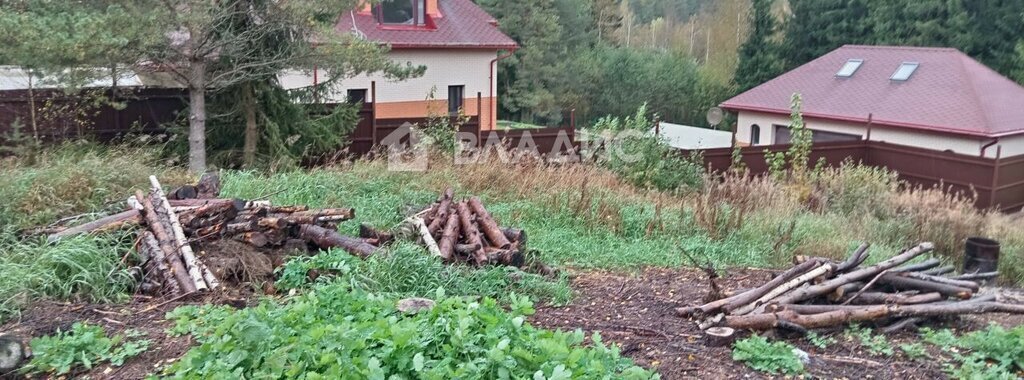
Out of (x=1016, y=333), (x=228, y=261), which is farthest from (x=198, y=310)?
(x=1016, y=333)

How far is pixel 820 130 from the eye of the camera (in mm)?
20984

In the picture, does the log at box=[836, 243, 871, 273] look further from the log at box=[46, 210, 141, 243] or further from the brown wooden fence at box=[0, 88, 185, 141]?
the brown wooden fence at box=[0, 88, 185, 141]

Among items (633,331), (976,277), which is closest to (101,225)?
(633,331)

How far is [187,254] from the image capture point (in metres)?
5.36

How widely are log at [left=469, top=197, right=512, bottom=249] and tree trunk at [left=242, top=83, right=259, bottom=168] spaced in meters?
5.71

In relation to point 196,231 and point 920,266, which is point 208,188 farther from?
point 920,266

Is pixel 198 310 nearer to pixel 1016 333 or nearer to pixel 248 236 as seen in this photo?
pixel 248 236

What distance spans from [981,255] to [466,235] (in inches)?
218

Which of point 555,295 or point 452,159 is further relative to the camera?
point 452,159

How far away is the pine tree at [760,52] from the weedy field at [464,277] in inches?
776

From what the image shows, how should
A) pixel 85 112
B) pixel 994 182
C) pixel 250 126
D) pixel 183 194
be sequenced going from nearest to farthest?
pixel 183 194 → pixel 85 112 → pixel 250 126 → pixel 994 182

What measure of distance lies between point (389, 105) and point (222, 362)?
59.7 ft

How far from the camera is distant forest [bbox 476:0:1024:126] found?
27812 mm

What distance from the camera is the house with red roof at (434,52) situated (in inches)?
803
